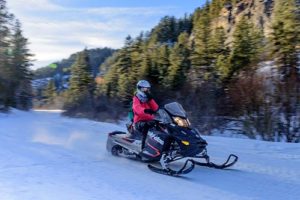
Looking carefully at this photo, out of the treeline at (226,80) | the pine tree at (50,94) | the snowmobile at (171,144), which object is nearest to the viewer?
the snowmobile at (171,144)

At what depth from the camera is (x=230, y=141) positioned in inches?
493

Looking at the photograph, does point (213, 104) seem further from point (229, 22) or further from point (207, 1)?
point (207, 1)

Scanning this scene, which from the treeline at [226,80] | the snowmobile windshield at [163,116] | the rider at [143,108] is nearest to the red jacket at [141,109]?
the rider at [143,108]

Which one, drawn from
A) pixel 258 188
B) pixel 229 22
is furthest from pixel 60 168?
pixel 229 22

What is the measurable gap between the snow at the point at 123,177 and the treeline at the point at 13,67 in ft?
88.8

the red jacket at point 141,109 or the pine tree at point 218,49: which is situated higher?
the pine tree at point 218,49

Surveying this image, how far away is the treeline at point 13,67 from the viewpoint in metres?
A: 36.6

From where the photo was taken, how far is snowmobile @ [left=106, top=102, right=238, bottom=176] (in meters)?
7.89

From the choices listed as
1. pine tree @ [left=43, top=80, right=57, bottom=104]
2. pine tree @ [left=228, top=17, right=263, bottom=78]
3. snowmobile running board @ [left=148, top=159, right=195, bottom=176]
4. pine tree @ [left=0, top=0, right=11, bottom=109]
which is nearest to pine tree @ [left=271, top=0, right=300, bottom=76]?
pine tree @ [left=228, top=17, right=263, bottom=78]

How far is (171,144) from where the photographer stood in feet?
27.1

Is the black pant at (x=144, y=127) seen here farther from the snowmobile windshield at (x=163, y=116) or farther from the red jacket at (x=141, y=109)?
the snowmobile windshield at (x=163, y=116)

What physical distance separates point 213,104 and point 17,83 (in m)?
32.7

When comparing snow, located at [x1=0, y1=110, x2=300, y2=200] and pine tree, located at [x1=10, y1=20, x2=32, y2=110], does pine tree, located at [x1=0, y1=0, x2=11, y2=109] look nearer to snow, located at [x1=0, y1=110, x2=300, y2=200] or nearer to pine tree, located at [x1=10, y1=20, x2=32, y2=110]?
pine tree, located at [x1=10, y1=20, x2=32, y2=110]

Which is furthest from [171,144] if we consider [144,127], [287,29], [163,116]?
[287,29]
